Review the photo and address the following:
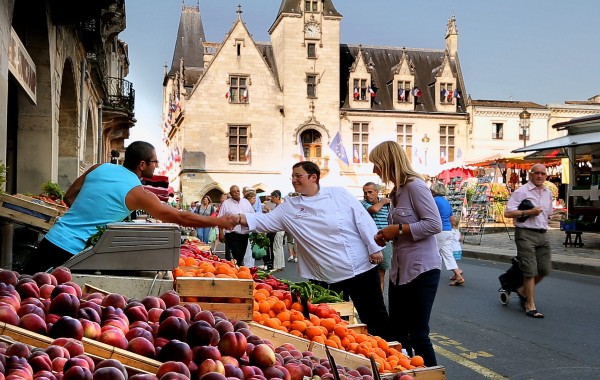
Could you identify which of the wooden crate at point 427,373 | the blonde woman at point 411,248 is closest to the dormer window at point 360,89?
the blonde woman at point 411,248

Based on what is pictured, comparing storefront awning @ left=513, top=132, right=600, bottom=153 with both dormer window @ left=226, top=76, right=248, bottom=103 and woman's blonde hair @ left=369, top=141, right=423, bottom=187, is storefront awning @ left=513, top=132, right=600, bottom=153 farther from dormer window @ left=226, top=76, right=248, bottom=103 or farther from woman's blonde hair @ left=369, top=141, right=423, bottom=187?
dormer window @ left=226, top=76, right=248, bottom=103

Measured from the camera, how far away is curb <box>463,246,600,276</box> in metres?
13.7

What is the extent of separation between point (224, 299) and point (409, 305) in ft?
5.43

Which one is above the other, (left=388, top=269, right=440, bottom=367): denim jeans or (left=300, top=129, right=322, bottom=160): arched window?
(left=300, top=129, right=322, bottom=160): arched window

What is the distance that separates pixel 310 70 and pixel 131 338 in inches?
1609

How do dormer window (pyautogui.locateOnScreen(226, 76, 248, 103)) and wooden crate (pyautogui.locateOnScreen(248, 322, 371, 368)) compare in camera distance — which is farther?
dormer window (pyautogui.locateOnScreen(226, 76, 248, 103))

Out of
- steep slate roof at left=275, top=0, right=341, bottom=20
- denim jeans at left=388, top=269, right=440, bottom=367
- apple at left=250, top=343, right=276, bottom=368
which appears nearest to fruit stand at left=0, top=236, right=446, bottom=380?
apple at left=250, top=343, right=276, bottom=368

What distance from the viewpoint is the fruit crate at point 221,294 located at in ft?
12.7

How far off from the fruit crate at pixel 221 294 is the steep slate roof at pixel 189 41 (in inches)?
2076

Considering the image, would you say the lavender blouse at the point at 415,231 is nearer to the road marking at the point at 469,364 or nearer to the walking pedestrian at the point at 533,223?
the road marking at the point at 469,364

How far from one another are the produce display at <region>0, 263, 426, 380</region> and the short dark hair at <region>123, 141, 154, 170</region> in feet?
5.69

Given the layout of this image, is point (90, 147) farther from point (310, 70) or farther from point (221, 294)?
point (221, 294)

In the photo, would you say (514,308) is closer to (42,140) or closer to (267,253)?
(267,253)

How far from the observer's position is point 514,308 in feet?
30.6
